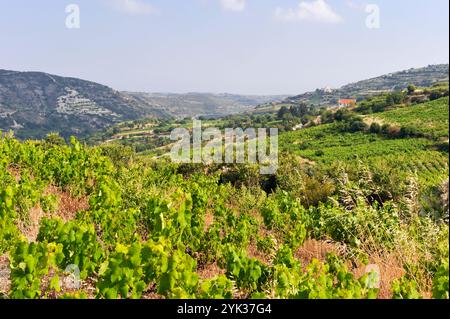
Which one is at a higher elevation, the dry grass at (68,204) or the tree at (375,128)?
the tree at (375,128)

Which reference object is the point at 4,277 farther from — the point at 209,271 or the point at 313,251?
the point at 313,251

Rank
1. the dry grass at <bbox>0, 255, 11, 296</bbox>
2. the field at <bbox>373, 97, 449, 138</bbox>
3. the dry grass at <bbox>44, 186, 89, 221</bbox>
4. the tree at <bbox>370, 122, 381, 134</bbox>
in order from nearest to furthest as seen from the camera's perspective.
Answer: the dry grass at <bbox>0, 255, 11, 296</bbox>, the dry grass at <bbox>44, 186, 89, 221</bbox>, the field at <bbox>373, 97, 449, 138</bbox>, the tree at <bbox>370, 122, 381, 134</bbox>

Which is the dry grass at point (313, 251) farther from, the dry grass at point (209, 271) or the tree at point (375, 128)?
the tree at point (375, 128)

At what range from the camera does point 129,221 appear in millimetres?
5020

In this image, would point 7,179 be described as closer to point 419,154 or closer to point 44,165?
point 44,165

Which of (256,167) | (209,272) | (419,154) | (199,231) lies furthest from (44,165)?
(419,154)

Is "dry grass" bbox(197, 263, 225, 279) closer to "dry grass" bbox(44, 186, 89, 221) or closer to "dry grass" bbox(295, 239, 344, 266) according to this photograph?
"dry grass" bbox(295, 239, 344, 266)

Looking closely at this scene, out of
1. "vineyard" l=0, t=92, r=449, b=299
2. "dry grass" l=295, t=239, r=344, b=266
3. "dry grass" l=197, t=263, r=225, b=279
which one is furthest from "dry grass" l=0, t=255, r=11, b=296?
"dry grass" l=295, t=239, r=344, b=266

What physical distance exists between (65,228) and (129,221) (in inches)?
47.1

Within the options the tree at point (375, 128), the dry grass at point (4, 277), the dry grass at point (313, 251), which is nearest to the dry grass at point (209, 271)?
the dry grass at point (313, 251)

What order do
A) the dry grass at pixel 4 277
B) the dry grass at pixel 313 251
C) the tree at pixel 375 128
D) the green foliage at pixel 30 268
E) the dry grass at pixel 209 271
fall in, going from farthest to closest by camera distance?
1. the tree at pixel 375 128
2. the dry grass at pixel 313 251
3. the dry grass at pixel 209 271
4. the dry grass at pixel 4 277
5. the green foliage at pixel 30 268

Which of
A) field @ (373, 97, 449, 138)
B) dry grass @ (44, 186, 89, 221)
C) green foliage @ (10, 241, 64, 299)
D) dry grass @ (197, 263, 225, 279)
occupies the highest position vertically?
field @ (373, 97, 449, 138)

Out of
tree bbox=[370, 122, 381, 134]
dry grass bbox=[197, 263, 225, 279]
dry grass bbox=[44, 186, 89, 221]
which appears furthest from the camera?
tree bbox=[370, 122, 381, 134]

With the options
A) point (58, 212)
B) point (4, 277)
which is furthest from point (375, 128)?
point (4, 277)
